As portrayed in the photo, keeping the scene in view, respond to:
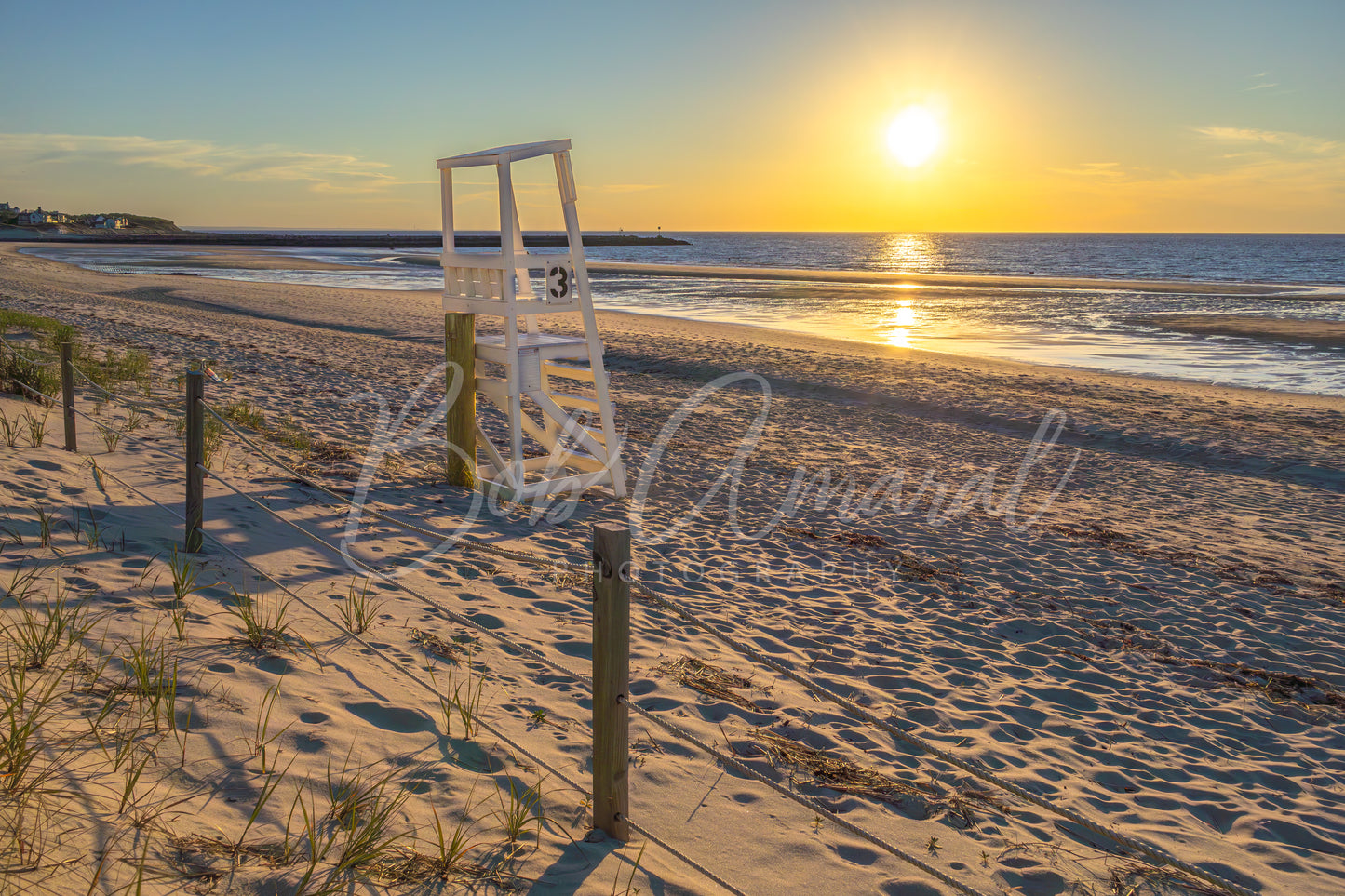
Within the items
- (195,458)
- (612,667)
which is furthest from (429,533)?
(612,667)

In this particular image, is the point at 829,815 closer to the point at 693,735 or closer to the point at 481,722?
the point at 693,735

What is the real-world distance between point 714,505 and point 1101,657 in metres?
4.05

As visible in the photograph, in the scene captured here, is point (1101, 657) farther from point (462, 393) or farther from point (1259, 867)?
point (462, 393)

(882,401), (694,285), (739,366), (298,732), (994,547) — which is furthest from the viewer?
(694,285)

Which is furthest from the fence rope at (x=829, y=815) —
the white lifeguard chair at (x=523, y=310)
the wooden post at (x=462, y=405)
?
the wooden post at (x=462, y=405)

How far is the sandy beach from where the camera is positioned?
3201mm

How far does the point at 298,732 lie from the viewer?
3574 mm

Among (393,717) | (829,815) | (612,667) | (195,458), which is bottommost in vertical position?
(829,815)

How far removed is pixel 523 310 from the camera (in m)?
7.50

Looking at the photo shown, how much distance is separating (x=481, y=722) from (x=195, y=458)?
107 inches

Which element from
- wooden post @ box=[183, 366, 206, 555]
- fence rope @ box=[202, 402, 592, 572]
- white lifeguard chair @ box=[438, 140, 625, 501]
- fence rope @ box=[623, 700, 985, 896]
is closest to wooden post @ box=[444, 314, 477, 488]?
white lifeguard chair @ box=[438, 140, 625, 501]

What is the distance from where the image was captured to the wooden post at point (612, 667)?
119 inches

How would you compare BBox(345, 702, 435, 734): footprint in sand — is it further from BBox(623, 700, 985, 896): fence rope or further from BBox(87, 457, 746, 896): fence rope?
BBox(623, 700, 985, 896): fence rope

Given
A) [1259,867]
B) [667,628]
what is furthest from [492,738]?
[1259,867]
